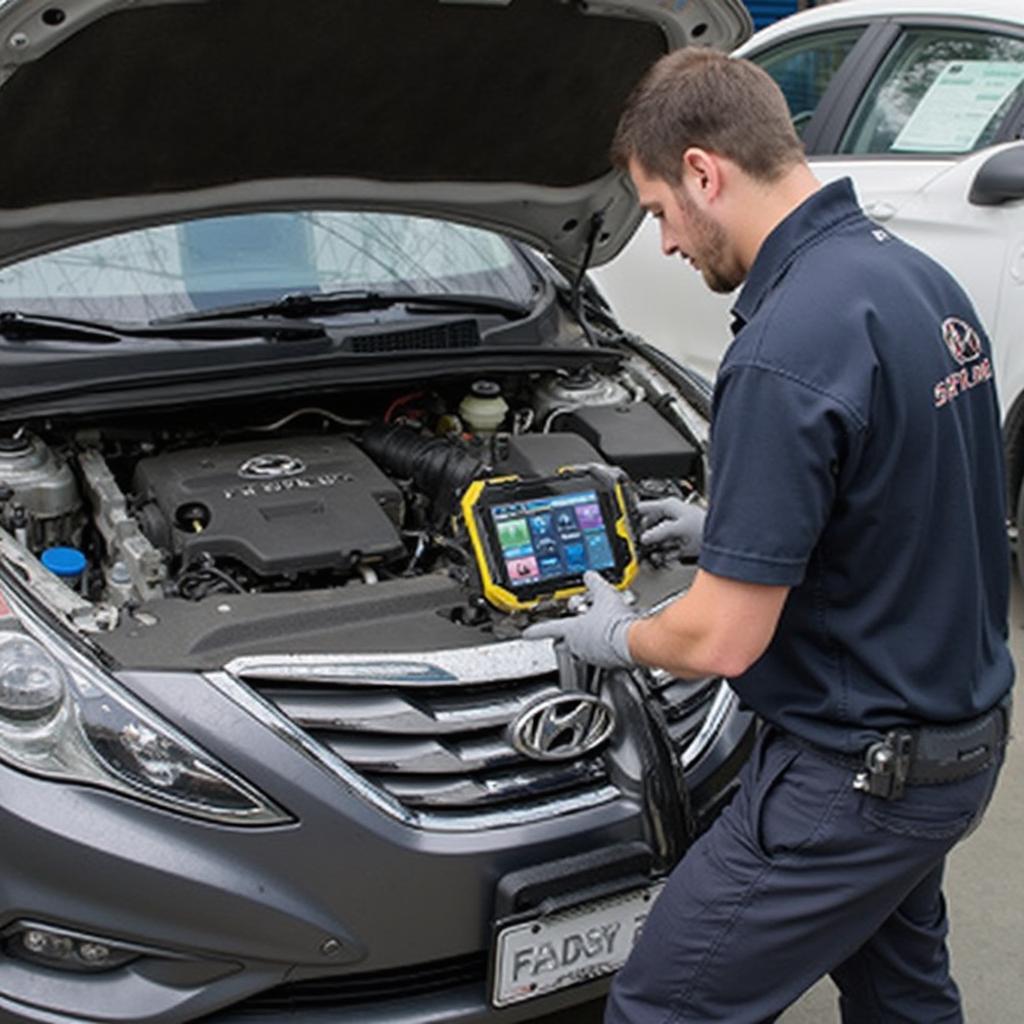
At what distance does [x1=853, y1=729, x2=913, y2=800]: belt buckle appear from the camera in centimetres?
188

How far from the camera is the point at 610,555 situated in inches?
103

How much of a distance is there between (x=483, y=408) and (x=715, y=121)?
151 cm

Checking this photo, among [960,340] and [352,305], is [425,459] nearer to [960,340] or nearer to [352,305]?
[352,305]

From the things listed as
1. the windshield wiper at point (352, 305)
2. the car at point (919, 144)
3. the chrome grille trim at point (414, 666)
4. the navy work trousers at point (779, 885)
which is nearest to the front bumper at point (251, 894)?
the chrome grille trim at point (414, 666)

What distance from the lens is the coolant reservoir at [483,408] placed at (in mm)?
3271

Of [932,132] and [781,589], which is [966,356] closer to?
[781,589]

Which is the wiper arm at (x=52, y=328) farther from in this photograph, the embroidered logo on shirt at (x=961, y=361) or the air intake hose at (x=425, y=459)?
the embroidered logo on shirt at (x=961, y=361)

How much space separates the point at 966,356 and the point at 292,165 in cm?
172

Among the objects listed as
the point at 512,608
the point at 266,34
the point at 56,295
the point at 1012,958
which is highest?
the point at 266,34

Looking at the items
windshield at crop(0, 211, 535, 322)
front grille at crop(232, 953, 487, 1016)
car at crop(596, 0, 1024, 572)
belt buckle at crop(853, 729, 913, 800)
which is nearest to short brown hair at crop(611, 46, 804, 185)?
belt buckle at crop(853, 729, 913, 800)

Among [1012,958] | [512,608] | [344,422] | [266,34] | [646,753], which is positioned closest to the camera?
[646,753]

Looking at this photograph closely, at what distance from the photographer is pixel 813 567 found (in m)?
1.87

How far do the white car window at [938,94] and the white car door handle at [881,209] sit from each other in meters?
0.22

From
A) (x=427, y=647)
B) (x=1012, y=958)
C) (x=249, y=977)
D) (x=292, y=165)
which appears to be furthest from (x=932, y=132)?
(x=249, y=977)
